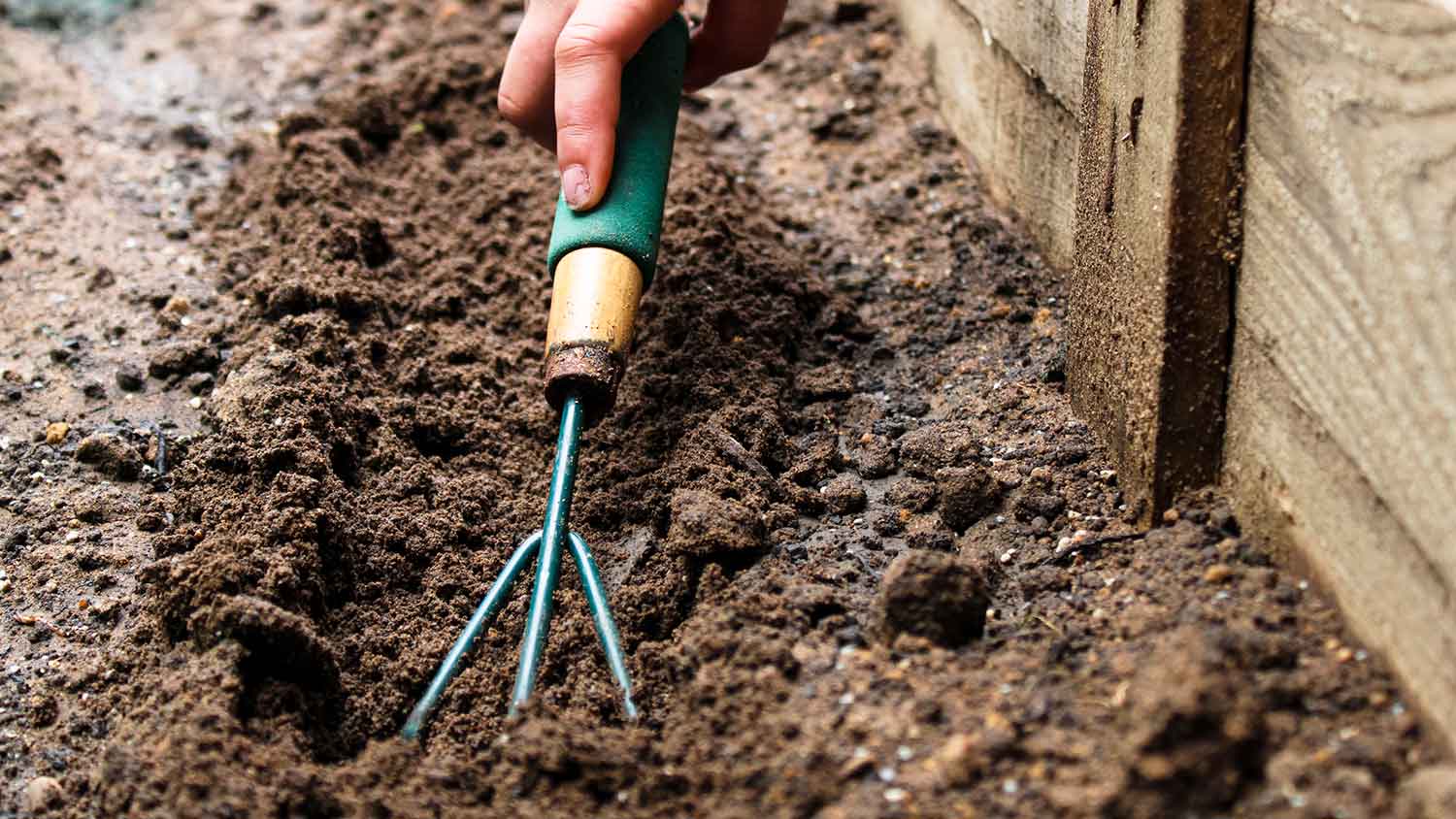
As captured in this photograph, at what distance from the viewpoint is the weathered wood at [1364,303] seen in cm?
143

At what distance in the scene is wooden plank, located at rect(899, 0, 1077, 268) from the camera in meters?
Answer: 2.55

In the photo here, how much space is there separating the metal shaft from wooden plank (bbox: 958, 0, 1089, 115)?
3.31 ft

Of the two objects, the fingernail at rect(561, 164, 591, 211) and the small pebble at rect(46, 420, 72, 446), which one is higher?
the small pebble at rect(46, 420, 72, 446)

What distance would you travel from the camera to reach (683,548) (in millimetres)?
1987

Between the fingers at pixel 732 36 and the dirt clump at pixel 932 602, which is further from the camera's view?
the fingers at pixel 732 36

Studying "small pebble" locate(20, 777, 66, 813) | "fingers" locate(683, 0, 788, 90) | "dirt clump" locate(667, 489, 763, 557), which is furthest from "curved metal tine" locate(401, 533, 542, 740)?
"fingers" locate(683, 0, 788, 90)

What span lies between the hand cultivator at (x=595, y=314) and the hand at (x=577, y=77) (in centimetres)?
5

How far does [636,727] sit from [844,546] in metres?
0.46

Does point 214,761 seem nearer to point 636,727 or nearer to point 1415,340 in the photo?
point 636,727

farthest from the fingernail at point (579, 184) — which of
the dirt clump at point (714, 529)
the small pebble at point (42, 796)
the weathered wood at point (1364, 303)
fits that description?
the small pebble at point (42, 796)

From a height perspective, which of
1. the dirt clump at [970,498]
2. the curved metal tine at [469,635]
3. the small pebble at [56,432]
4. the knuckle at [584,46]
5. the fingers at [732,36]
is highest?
the fingers at [732,36]

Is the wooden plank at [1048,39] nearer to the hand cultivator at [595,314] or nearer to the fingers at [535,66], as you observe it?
the hand cultivator at [595,314]

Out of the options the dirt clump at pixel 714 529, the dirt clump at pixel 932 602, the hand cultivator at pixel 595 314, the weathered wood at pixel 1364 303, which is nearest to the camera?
the weathered wood at pixel 1364 303

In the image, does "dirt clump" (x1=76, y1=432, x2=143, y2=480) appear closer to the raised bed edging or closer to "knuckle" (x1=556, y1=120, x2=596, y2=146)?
"knuckle" (x1=556, y1=120, x2=596, y2=146)
